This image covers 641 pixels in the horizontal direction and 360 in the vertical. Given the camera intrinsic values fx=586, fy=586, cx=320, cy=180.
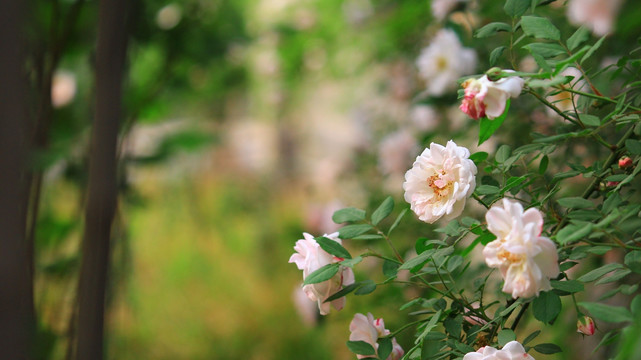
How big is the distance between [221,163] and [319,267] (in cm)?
295

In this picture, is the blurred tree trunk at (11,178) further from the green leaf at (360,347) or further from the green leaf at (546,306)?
the green leaf at (546,306)

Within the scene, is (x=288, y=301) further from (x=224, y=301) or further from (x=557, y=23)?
(x=557, y=23)

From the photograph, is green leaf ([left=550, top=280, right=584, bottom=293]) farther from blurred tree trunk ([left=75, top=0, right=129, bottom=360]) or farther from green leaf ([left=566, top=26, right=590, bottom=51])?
blurred tree trunk ([left=75, top=0, right=129, bottom=360])

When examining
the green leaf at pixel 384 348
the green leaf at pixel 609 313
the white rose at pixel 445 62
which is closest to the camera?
the green leaf at pixel 609 313

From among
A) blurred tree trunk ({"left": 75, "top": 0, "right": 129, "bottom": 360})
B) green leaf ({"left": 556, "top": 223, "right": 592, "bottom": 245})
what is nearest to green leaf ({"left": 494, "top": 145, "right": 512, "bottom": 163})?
green leaf ({"left": 556, "top": 223, "right": 592, "bottom": 245})

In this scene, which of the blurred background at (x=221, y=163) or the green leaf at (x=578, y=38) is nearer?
the green leaf at (x=578, y=38)

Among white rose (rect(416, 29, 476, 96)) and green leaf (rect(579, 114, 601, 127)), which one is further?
white rose (rect(416, 29, 476, 96))

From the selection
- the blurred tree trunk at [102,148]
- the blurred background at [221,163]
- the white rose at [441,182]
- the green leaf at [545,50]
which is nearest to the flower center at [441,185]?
→ the white rose at [441,182]

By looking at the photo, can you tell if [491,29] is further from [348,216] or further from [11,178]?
[11,178]

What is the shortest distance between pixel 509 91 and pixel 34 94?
0.62 meters

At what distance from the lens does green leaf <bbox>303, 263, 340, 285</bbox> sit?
1.30ft

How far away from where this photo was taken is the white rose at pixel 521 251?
32 centimetres

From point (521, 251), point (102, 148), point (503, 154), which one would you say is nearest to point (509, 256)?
point (521, 251)

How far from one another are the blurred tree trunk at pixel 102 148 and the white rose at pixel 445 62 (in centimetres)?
56
